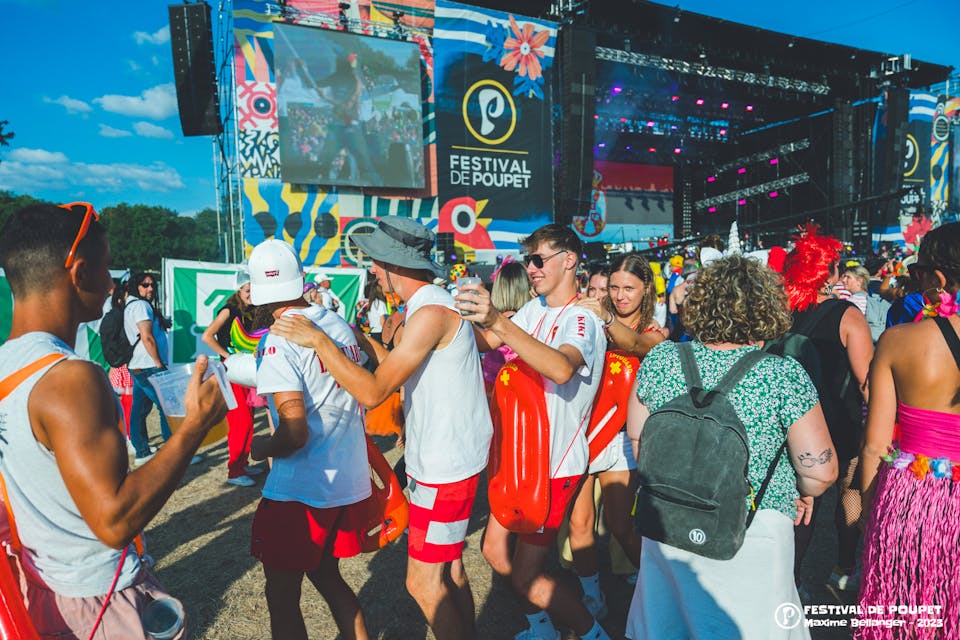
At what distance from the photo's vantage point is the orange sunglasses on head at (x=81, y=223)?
4.50ft

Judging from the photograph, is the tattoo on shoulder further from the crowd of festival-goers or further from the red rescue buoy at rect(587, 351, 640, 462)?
the red rescue buoy at rect(587, 351, 640, 462)

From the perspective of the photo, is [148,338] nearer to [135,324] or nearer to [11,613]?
[135,324]

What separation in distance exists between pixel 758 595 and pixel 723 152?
26652 mm

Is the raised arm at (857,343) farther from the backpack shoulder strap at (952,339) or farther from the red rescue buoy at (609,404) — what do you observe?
the red rescue buoy at (609,404)

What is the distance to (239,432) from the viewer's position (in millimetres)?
4949

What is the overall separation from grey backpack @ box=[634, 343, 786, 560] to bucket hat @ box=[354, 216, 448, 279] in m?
1.05

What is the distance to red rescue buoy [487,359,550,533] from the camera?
2.44 meters

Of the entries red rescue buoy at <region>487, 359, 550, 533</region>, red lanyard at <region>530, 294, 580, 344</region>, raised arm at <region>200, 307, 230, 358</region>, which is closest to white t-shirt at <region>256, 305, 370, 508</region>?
red rescue buoy at <region>487, 359, 550, 533</region>

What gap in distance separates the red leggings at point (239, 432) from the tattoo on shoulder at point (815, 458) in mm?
4313

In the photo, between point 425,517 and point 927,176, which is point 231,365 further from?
point 927,176

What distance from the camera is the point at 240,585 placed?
3.46 metres

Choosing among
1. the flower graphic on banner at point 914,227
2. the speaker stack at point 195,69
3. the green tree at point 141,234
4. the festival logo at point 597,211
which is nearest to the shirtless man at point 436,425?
the speaker stack at point 195,69

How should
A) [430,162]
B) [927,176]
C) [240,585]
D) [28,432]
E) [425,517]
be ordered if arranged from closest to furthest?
[28,432] < [425,517] < [240,585] < [430,162] < [927,176]

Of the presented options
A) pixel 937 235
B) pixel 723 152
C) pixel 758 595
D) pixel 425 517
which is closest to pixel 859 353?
pixel 937 235
